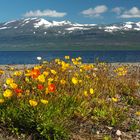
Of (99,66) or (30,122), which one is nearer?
(30,122)

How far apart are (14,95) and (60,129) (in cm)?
128

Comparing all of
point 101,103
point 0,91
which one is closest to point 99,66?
point 101,103

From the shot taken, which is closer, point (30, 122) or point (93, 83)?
point (30, 122)

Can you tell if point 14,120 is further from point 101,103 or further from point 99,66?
point 99,66

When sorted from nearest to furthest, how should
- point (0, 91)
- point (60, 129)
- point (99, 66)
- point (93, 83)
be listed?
1. point (60, 129)
2. point (0, 91)
3. point (93, 83)
4. point (99, 66)

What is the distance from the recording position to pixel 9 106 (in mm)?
9055

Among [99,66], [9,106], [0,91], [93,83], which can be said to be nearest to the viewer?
[9,106]

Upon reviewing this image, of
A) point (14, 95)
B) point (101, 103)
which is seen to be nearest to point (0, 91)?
point (14, 95)

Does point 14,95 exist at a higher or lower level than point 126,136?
higher

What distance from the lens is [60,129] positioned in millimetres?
8445

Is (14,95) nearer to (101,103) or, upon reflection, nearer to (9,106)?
(9,106)

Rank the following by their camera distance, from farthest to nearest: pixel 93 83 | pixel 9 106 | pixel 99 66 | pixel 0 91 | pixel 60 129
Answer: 1. pixel 99 66
2. pixel 93 83
3. pixel 0 91
4. pixel 9 106
5. pixel 60 129

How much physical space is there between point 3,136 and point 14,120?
374mm

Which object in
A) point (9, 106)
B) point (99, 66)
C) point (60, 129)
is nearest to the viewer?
point (60, 129)
